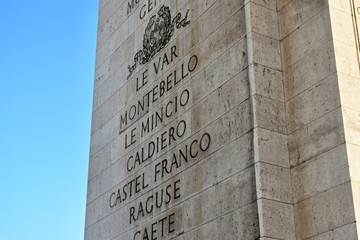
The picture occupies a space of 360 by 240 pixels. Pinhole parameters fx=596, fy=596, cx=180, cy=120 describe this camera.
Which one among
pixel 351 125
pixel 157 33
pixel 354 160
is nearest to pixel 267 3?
pixel 351 125

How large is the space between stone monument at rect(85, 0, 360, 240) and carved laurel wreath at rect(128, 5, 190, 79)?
0.05m

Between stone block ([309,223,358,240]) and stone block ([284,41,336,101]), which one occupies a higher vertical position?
stone block ([284,41,336,101])

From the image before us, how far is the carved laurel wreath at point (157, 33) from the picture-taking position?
17031mm

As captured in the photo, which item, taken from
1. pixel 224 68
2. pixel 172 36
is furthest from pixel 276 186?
pixel 172 36

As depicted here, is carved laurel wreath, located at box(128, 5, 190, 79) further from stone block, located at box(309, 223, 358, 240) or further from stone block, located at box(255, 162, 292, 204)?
stone block, located at box(309, 223, 358, 240)

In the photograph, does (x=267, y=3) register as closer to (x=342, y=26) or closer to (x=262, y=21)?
(x=262, y=21)

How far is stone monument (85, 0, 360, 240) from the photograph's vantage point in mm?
11922

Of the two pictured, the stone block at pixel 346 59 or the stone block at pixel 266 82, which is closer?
the stone block at pixel 346 59

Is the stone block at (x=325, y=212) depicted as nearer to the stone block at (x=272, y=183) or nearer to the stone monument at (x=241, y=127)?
the stone monument at (x=241, y=127)

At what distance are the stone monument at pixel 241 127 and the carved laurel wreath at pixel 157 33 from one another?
46 mm

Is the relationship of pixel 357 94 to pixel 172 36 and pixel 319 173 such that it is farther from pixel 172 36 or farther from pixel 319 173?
pixel 172 36

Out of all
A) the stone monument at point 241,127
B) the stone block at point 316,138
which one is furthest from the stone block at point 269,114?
the stone block at point 316,138

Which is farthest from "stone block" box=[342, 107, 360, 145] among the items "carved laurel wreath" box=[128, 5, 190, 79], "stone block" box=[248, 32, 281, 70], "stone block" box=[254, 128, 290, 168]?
"carved laurel wreath" box=[128, 5, 190, 79]

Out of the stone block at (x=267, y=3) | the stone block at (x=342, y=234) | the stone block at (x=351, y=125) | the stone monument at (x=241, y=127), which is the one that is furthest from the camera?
the stone block at (x=267, y=3)
